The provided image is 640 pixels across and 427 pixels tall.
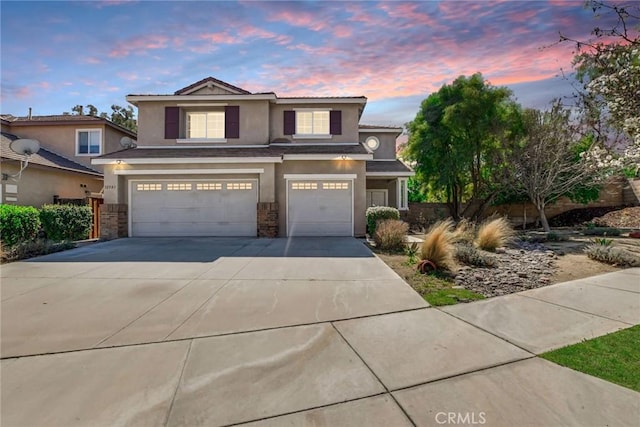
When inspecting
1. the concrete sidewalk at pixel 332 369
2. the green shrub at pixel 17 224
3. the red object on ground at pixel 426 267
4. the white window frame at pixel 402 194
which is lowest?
the concrete sidewalk at pixel 332 369

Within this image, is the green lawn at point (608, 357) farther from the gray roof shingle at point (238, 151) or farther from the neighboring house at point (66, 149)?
the neighboring house at point (66, 149)

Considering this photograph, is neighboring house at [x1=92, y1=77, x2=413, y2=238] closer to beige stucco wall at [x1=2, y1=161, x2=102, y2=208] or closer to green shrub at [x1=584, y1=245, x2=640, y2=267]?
beige stucco wall at [x1=2, y1=161, x2=102, y2=208]

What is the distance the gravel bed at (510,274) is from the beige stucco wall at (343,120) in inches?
356

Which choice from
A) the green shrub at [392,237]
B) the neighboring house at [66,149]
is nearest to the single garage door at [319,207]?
the green shrub at [392,237]

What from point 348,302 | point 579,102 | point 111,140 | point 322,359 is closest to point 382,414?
point 322,359

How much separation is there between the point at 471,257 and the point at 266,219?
828cm

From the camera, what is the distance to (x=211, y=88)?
15273 mm

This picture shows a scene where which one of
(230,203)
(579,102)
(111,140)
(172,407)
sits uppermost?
(111,140)

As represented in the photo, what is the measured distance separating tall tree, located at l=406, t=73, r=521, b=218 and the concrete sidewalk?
15059 millimetres

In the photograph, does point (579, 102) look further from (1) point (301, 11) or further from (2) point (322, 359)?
(2) point (322, 359)

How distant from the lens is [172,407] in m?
2.50

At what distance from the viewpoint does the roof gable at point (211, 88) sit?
1507cm

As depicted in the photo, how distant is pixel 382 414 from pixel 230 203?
1213cm

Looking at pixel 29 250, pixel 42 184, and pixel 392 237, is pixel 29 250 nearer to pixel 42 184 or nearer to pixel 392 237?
→ pixel 42 184
